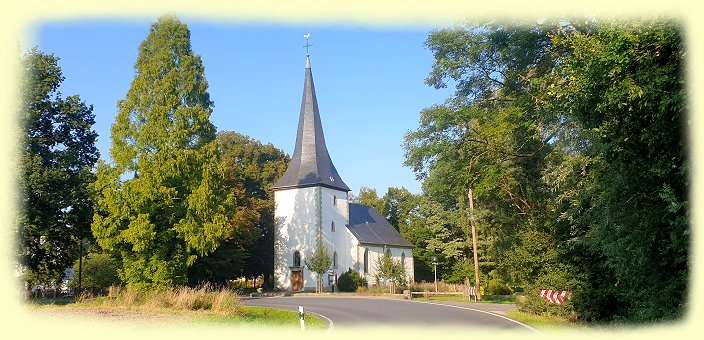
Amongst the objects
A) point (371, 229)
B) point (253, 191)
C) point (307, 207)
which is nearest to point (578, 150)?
point (307, 207)

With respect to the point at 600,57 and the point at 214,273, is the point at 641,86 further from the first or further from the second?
the point at 214,273

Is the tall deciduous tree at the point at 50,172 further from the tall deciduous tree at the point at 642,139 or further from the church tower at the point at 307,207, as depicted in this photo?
the church tower at the point at 307,207

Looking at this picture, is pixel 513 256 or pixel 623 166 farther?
pixel 513 256

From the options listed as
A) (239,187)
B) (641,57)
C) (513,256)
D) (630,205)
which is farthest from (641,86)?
(239,187)

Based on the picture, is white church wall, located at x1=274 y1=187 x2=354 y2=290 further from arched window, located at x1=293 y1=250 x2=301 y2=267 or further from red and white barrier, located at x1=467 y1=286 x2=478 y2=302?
red and white barrier, located at x1=467 y1=286 x2=478 y2=302

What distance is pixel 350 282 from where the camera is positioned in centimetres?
5184

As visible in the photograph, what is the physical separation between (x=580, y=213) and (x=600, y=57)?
7.81 metres

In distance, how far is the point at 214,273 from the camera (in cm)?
4316

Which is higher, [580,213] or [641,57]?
[641,57]

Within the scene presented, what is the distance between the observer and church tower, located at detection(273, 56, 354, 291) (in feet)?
185

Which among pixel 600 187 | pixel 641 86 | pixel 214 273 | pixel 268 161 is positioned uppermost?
pixel 268 161

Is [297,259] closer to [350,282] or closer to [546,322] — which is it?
[350,282]

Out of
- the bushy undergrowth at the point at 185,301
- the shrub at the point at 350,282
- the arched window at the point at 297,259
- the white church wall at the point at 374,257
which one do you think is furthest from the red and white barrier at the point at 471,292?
the arched window at the point at 297,259

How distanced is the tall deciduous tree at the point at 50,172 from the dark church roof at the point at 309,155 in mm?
28171
